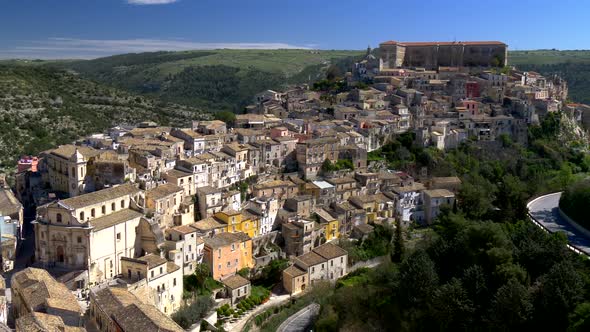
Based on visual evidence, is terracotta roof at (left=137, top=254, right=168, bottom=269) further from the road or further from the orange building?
the road

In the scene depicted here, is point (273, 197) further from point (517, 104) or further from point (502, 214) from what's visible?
point (517, 104)

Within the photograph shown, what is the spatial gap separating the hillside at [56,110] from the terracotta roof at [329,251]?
21.7 metres

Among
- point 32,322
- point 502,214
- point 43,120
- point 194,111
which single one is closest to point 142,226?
point 32,322

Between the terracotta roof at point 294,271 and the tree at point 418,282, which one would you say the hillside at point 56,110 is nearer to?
the terracotta roof at point 294,271

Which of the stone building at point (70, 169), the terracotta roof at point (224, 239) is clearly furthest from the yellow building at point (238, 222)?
the stone building at point (70, 169)

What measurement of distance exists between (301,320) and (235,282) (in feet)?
12.6

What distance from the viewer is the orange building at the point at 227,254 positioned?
95.1ft

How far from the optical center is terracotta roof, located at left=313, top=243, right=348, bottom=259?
1282 inches

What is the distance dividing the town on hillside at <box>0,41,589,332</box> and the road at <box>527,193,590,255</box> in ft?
20.7

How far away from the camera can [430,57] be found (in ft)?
224

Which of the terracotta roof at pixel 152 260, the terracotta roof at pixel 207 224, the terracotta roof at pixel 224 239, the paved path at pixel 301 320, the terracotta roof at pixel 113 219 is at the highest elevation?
the terracotta roof at pixel 113 219

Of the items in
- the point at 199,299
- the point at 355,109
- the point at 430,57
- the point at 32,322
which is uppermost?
the point at 430,57

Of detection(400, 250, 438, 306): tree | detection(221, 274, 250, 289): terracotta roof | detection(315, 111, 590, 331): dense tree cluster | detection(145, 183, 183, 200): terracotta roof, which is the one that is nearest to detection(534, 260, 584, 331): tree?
detection(315, 111, 590, 331): dense tree cluster

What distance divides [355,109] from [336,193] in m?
13.9
